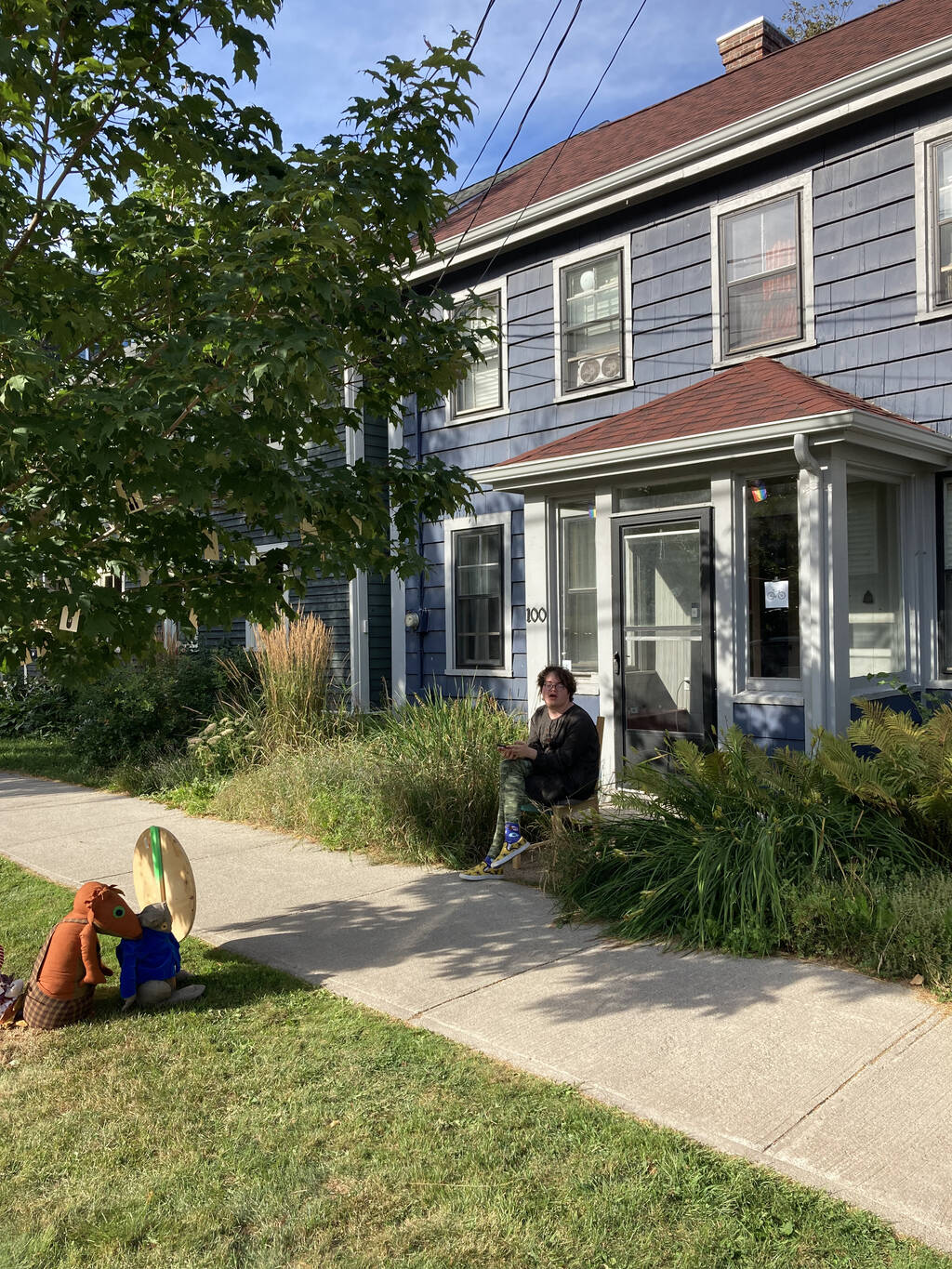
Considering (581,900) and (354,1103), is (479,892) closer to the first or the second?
(581,900)

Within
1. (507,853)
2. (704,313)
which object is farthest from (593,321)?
(507,853)

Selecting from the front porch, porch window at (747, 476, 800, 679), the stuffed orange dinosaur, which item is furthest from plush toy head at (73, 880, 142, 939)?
porch window at (747, 476, 800, 679)

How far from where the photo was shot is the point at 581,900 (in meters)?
5.75

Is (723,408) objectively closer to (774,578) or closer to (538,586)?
(774,578)

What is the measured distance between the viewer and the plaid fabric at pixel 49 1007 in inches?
174

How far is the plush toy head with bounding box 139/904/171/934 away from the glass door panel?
449 cm

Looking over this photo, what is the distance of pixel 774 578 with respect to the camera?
776 cm

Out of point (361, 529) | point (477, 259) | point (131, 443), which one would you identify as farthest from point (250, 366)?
point (477, 259)

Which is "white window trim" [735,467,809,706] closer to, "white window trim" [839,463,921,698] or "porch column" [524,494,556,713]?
"white window trim" [839,463,921,698]

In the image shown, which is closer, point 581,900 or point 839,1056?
point 839,1056

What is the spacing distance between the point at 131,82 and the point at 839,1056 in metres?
4.83

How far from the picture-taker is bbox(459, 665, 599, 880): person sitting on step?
21.4 feet

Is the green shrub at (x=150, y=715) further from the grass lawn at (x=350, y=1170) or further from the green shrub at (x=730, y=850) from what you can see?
the grass lawn at (x=350, y=1170)

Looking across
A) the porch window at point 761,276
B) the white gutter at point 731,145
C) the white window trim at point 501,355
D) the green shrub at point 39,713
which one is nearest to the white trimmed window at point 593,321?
the white gutter at point 731,145
